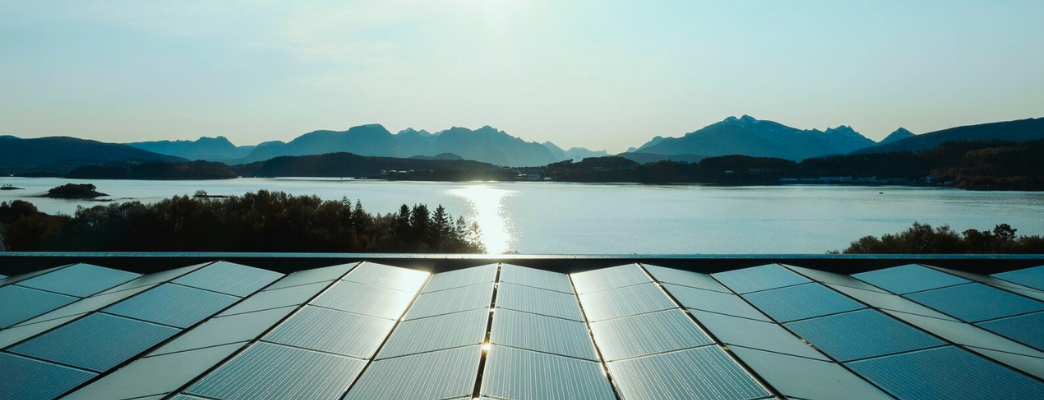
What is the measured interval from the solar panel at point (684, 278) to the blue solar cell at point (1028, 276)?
535 centimetres

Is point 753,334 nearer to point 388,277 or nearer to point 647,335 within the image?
point 647,335

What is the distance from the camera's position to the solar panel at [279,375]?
546 cm

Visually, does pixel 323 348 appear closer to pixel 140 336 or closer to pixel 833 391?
pixel 140 336

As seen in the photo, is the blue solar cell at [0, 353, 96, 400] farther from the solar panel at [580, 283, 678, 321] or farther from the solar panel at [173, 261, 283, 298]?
the solar panel at [580, 283, 678, 321]

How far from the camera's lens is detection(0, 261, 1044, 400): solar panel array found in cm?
573

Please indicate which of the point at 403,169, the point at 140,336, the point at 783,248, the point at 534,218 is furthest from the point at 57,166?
the point at 140,336

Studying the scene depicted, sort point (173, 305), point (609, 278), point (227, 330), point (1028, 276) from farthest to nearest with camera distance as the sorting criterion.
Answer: point (1028, 276) < point (609, 278) < point (173, 305) < point (227, 330)

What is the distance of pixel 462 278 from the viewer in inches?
417

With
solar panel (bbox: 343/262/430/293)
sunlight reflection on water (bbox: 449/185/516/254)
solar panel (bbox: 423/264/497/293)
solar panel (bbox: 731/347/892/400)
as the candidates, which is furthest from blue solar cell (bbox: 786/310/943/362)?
sunlight reflection on water (bbox: 449/185/516/254)

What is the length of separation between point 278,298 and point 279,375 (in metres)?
3.57

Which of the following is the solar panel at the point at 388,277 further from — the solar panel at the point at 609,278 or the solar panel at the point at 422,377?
the solar panel at the point at 422,377

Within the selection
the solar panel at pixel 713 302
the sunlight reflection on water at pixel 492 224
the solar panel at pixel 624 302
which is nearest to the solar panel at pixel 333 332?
the solar panel at pixel 624 302

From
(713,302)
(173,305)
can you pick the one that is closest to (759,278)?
(713,302)

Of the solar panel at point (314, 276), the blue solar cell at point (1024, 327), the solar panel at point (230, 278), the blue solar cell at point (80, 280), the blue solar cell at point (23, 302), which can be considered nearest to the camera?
the blue solar cell at point (1024, 327)
